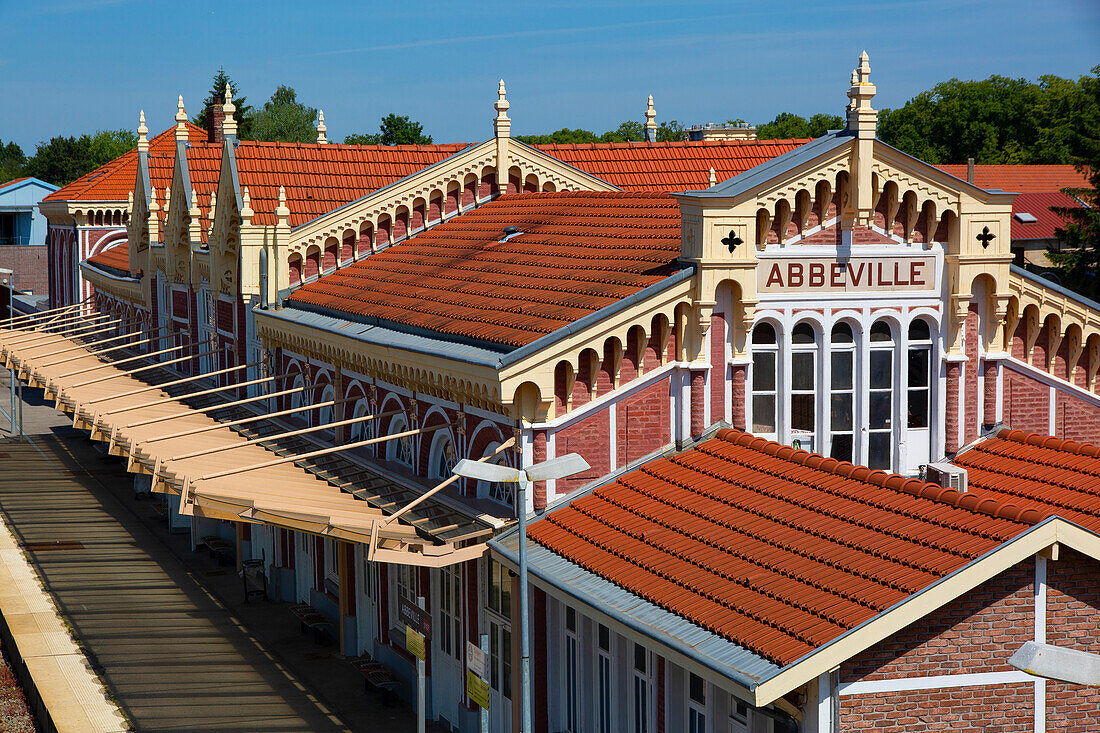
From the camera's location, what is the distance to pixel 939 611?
12.8 metres

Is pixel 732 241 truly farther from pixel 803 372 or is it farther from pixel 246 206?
pixel 246 206

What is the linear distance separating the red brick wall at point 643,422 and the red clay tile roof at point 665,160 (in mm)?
14541

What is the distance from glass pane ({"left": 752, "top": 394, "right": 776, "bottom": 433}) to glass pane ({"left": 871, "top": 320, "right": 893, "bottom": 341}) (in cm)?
180

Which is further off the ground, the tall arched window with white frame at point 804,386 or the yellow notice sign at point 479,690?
the tall arched window with white frame at point 804,386

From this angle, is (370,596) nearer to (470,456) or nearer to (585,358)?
(470,456)

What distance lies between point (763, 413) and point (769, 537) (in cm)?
475

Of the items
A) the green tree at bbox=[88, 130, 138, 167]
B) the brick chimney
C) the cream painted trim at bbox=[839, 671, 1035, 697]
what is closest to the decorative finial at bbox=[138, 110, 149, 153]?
the brick chimney

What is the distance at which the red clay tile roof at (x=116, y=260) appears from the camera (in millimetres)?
47297

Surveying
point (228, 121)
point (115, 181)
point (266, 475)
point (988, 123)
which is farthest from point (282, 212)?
point (988, 123)

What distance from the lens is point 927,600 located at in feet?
40.8

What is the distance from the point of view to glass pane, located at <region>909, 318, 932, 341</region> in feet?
66.4

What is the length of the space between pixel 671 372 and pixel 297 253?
1185 cm

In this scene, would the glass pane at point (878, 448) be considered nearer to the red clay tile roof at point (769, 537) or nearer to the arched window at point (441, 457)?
the red clay tile roof at point (769, 537)

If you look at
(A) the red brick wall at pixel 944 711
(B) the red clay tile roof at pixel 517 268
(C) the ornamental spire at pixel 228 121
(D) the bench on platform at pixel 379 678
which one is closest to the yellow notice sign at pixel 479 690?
(B) the red clay tile roof at pixel 517 268
